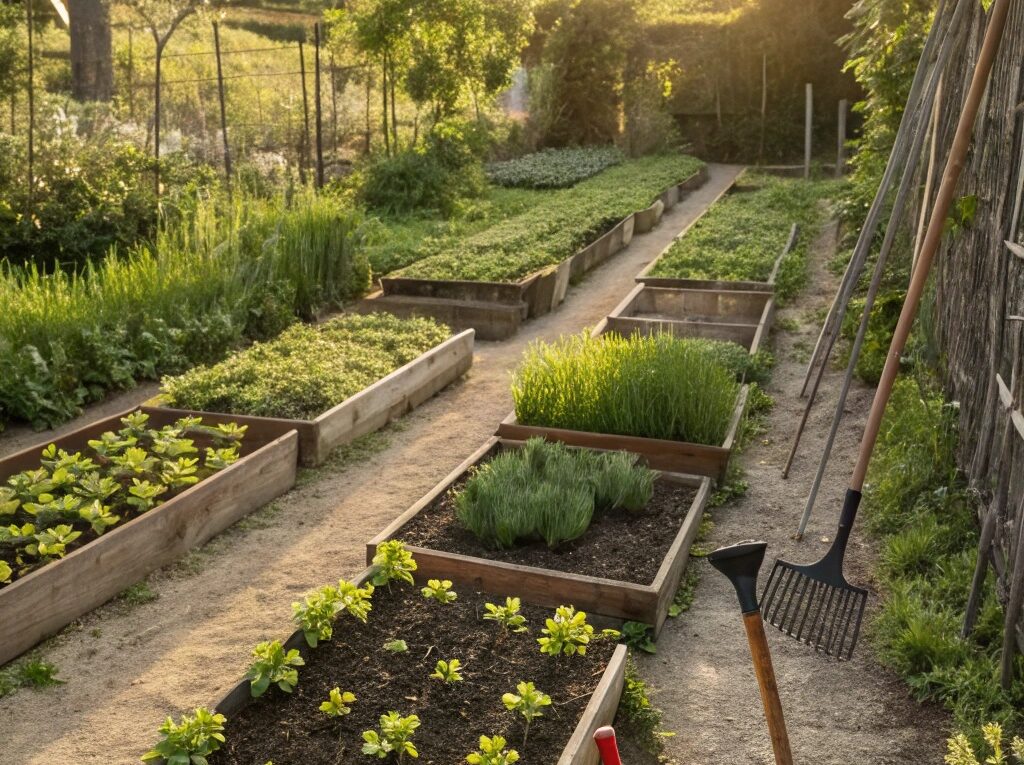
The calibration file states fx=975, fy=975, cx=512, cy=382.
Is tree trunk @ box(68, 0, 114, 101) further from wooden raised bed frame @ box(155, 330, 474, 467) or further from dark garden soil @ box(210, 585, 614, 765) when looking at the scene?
dark garden soil @ box(210, 585, 614, 765)

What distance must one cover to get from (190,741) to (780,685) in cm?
220

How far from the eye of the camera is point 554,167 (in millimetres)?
18391

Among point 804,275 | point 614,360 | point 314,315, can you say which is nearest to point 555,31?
point 804,275

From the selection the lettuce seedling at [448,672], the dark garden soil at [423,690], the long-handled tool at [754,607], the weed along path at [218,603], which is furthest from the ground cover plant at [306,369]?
the long-handled tool at [754,607]

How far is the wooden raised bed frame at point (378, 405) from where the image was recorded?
5816mm

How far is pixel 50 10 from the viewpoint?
2273 cm

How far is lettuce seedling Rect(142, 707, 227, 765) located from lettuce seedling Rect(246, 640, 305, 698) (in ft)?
0.97

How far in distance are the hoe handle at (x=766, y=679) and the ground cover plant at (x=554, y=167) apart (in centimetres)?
1518

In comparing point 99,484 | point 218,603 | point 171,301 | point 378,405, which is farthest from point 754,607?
point 171,301

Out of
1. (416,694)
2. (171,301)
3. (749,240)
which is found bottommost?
(416,694)

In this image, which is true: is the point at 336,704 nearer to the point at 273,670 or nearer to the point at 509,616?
the point at 273,670

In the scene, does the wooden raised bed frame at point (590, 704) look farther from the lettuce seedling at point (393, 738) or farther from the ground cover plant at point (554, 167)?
the ground cover plant at point (554, 167)

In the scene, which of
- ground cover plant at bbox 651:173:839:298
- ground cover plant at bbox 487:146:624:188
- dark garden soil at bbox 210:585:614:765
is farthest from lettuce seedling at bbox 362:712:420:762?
ground cover plant at bbox 487:146:624:188

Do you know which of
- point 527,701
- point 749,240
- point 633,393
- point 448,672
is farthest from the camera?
point 749,240
